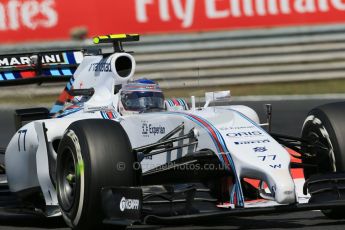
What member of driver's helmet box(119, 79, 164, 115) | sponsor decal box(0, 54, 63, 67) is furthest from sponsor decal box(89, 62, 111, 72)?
sponsor decal box(0, 54, 63, 67)

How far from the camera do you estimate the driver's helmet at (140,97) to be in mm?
8016

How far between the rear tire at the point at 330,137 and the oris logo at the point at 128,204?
5.32 ft

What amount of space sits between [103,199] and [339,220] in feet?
6.24

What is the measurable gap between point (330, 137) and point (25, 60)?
3.63 meters

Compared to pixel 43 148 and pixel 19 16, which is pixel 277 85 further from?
pixel 43 148

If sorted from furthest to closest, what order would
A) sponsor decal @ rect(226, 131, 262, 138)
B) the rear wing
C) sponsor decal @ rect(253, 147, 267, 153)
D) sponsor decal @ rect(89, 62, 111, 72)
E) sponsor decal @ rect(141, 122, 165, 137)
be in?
the rear wing < sponsor decal @ rect(89, 62, 111, 72) < sponsor decal @ rect(141, 122, 165, 137) < sponsor decal @ rect(226, 131, 262, 138) < sponsor decal @ rect(253, 147, 267, 153)

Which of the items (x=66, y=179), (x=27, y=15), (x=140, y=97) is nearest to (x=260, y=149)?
(x=66, y=179)

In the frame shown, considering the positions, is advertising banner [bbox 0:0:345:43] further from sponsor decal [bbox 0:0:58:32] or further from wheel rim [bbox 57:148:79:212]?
wheel rim [bbox 57:148:79:212]

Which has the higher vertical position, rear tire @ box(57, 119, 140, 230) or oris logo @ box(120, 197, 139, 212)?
rear tire @ box(57, 119, 140, 230)

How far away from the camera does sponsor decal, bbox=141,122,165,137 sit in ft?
24.3

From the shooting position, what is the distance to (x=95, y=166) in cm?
645

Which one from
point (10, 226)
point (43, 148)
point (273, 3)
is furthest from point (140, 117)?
point (273, 3)

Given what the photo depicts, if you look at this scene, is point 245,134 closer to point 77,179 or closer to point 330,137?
point 330,137

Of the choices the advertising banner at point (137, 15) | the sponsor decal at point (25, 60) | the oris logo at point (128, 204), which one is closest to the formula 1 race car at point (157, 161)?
the oris logo at point (128, 204)
